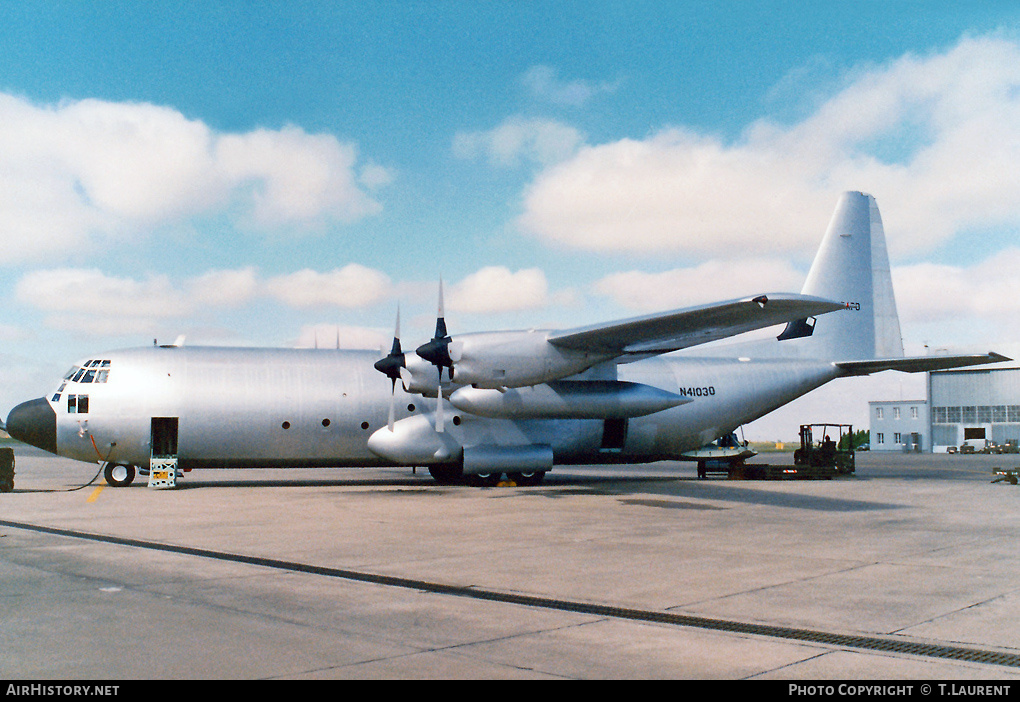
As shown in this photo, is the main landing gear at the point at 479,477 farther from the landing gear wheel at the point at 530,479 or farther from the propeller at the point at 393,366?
the propeller at the point at 393,366

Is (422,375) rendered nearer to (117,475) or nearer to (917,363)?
(117,475)

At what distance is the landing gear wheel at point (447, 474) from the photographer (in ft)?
81.4

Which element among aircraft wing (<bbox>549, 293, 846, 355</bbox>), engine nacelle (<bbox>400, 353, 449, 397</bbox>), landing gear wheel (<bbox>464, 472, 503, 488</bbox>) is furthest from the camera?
landing gear wheel (<bbox>464, 472, 503, 488</bbox>)

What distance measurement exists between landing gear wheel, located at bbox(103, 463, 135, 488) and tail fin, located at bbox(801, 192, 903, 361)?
21178mm

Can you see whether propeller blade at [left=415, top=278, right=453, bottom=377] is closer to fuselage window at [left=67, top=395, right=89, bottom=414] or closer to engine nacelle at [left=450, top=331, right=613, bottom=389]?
engine nacelle at [left=450, top=331, right=613, bottom=389]

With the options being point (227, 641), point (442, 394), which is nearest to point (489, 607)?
point (227, 641)

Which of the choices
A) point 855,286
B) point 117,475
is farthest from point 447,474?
point 855,286

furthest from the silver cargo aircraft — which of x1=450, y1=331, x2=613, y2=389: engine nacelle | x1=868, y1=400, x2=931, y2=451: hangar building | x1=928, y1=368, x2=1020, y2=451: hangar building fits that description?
x1=868, y1=400, x2=931, y2=451: hangar building

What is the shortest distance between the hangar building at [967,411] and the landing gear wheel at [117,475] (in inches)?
2504

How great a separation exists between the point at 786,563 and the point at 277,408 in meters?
15.9

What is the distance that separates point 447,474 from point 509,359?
757 centimetres

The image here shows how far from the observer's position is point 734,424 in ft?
86.2

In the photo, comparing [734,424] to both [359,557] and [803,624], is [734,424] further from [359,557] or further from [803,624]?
[803,624]

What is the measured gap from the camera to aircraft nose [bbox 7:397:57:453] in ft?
72.2
